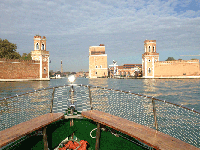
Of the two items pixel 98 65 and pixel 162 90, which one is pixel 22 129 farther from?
pixel 98 65

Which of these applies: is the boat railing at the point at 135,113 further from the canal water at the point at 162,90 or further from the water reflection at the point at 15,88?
the water reflection at the point at 15,88

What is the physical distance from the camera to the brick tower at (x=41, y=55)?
41.6 meters

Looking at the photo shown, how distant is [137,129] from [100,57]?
6058 centimetres

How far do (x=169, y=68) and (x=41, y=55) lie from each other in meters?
33.7

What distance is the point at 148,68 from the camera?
171 ft

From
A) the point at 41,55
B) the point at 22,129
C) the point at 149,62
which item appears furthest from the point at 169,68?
the point at 22,129

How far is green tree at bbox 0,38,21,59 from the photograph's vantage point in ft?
127

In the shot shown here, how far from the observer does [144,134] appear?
2.24 metres

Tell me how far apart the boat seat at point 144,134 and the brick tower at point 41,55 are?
40.4m

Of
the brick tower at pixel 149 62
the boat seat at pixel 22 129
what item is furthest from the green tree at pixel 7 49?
the boat seat at pixel 22 129

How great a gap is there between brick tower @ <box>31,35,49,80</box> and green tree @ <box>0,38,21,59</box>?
392 centimetres

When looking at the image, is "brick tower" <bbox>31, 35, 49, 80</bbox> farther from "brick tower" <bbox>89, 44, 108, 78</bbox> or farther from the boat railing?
the boat railing

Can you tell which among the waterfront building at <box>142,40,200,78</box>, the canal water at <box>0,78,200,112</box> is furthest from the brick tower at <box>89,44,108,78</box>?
the canal water at <box>0,78,200,112</box>

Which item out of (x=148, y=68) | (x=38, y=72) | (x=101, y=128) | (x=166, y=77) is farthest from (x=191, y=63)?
(x=101, y=128)
